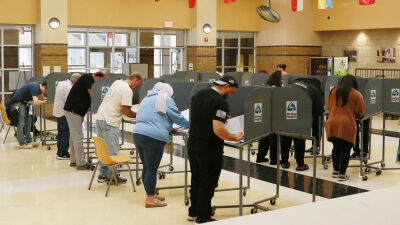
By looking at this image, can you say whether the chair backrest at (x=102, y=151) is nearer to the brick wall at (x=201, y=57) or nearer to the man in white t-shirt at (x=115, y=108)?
the man in white t-shirt at (x=115, y=108)

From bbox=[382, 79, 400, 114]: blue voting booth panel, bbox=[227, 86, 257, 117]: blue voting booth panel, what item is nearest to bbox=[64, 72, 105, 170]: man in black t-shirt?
bbox=[227, 86, 257, 117]: blue voting booth panel

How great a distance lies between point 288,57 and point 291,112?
14028 millimetres

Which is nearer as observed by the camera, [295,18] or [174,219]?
[174,219]

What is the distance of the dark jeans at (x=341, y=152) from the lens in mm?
7441

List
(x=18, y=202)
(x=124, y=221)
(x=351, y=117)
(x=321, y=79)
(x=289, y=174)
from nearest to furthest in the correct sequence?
(x=124, y=221) < (x=18, y=202) < (x=351, y=117) < (x=289, y=174) < (x=321, y=79)

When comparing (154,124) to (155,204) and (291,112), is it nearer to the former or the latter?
(155,204)

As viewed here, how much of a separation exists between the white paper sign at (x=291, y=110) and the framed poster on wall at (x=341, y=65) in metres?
13.0

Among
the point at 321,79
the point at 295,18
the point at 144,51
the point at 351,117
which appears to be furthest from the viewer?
the point at 295,18

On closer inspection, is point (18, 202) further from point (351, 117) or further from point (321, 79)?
point (321, 79)

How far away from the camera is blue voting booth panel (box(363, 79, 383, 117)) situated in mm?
8165

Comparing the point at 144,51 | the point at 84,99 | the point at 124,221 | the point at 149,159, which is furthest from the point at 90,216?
the point at 144,51

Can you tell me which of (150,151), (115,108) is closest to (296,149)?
(115,108)

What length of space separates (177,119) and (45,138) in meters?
5.49

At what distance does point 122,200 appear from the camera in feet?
22.1
